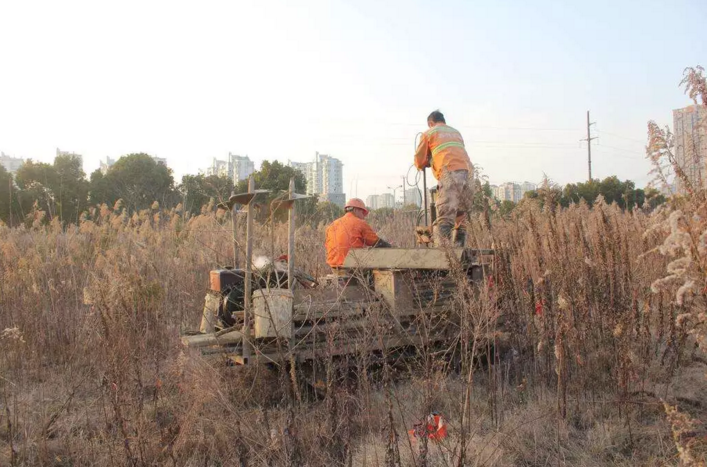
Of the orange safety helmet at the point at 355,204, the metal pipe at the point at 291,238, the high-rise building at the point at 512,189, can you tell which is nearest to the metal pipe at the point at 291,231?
the metal pipe at the point at 291,238

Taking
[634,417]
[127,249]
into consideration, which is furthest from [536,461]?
[127,249]

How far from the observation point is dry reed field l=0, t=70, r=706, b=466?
321 centimetres

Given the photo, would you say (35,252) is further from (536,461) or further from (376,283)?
(536,461)

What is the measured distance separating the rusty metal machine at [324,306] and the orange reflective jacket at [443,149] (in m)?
1.54

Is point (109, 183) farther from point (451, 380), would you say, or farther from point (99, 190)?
point (451, 380)

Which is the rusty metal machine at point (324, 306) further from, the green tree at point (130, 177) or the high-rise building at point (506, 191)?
the green tree at point (130, 177)

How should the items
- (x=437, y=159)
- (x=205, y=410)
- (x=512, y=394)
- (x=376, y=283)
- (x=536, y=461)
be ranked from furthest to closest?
1. (x=437, y=159)
2. (x=376, y=283)
3. (x=512, y=394)
4. (x=205, y=410)
5. (x=536, y=461)

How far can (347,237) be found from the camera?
5.74 metres

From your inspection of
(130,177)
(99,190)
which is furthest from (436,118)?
(130,177)

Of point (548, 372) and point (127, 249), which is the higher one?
point (127, 249)

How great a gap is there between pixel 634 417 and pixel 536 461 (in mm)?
871

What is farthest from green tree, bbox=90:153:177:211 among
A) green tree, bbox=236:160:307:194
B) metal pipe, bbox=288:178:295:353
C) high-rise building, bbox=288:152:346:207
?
metal pipe, bbox=288:178:295:353

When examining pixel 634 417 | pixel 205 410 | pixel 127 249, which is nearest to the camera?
pixel 634 417

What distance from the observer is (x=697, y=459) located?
246 centimetres
